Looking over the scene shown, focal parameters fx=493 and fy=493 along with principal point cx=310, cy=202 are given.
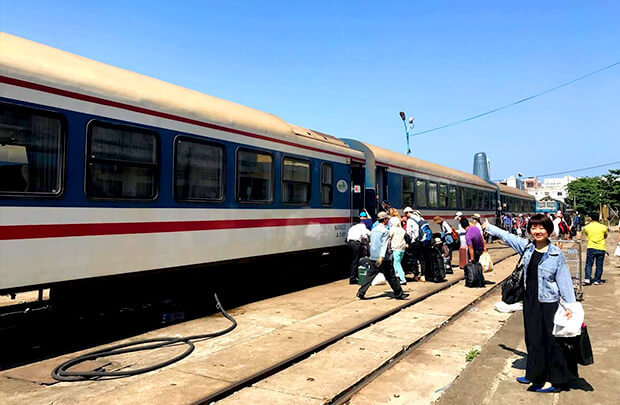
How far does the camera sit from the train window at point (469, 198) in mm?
23483

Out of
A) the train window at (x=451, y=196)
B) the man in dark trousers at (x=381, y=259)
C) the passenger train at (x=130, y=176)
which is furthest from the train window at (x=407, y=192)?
the man in dark trousers at (x=381, y=259)

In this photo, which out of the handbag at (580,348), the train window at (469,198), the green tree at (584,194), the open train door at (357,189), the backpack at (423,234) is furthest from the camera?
the green tree at (584,194)

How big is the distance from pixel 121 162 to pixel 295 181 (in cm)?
443

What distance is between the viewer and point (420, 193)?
18.1m

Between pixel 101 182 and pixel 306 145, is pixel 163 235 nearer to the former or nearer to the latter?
pixel 101 182

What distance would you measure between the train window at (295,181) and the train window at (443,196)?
1071 centimetres

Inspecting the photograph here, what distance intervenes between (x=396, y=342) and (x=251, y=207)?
147 inches

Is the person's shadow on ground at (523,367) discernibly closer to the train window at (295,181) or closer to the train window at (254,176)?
the train window at (254,176)

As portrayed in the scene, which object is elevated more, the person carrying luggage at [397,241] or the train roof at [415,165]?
the train roof at [415,165]

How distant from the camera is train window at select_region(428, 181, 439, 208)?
62.5 feet

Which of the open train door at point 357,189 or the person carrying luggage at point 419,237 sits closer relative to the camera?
the person carrying luggage at point 419,237

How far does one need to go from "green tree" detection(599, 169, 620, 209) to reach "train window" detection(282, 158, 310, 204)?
2252 inches

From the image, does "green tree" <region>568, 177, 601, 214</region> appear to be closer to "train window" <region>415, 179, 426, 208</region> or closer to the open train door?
"train window" <region>415, 179, 426, 208</region>

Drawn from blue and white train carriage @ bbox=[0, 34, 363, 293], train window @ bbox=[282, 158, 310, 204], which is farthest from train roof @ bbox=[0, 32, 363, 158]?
train window @ bbox=[282, 158, 310, 204]
